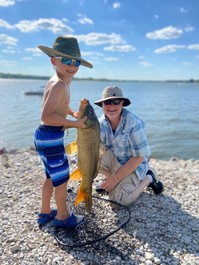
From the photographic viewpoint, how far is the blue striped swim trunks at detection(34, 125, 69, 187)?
418 centimetres

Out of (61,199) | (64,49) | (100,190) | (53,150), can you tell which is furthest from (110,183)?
(64,49)

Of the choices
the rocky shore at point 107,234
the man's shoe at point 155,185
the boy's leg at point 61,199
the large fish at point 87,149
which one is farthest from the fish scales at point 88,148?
the man's shoe at point 155,185

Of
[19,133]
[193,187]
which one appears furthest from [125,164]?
[19,133]

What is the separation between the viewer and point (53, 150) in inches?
165

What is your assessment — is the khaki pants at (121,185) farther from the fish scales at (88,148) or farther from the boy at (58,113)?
the boy at (58,113)

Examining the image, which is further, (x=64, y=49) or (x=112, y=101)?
(x=112, y=101)

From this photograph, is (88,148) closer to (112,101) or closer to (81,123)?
(81,123)

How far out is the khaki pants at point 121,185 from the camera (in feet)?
17.7

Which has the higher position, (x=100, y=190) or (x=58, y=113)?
(x=58, y=113)

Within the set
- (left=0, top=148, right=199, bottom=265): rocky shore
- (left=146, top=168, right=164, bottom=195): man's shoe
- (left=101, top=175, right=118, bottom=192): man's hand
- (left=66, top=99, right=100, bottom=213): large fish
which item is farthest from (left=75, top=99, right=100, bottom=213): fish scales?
(left=146, top=168, right=164, bottom=195): man's shoe

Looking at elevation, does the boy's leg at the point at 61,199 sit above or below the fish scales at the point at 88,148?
below

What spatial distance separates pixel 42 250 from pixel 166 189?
3.30 m

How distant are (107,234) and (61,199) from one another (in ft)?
2.72

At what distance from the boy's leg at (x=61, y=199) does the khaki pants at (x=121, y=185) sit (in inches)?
43.8
